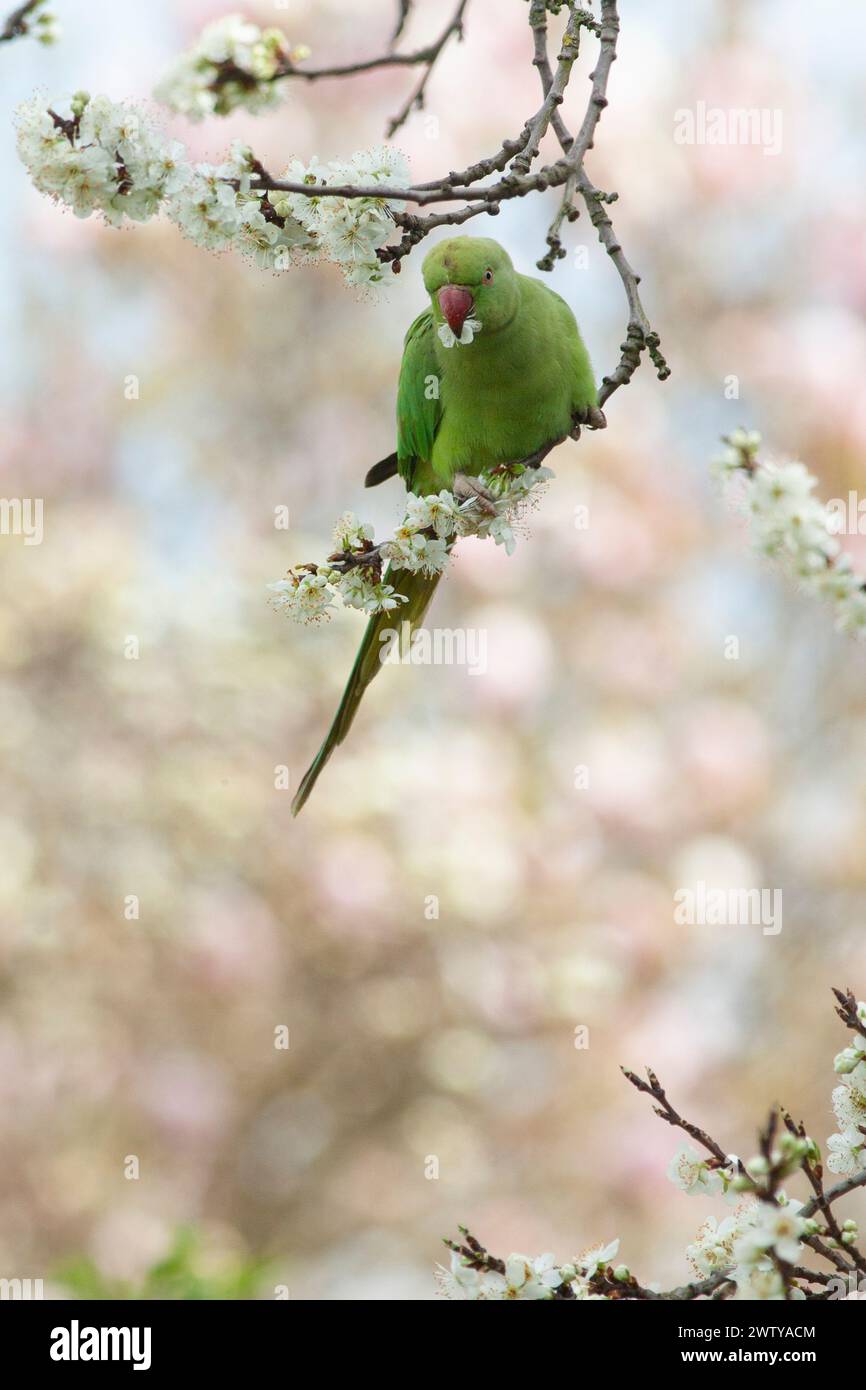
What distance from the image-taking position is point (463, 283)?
1.72 metres

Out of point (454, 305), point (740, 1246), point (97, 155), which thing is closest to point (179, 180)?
point (97, 155)

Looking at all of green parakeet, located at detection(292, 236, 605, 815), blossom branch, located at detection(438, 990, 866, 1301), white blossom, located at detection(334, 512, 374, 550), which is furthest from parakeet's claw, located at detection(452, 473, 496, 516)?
blossom branch, located at detection(438, 990, 866, 1301)

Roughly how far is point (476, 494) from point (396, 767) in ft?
7.21

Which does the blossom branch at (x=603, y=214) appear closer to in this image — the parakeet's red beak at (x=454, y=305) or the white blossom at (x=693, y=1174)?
the parakeet's red beak at (x=454, y=305)

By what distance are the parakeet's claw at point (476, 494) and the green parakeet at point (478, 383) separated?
1 cm

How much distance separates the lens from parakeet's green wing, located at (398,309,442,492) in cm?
205

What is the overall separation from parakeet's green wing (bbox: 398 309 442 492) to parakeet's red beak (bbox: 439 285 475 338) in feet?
1.05

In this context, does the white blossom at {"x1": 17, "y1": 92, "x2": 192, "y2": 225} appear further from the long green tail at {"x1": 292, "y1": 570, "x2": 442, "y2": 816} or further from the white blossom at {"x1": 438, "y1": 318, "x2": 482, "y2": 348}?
the long green tail at {"x1": 292, "y1": 570, "x2": 442, "y2": 816}

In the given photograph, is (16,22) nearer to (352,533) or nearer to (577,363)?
(352,533)

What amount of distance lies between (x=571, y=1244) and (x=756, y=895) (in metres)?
1.13

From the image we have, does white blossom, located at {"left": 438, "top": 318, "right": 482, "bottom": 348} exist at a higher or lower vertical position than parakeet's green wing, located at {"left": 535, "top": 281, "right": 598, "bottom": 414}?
lower

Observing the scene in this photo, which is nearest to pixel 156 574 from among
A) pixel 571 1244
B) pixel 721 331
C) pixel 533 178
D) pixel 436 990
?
pixel 436 990

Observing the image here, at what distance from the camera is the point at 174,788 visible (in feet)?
12.3

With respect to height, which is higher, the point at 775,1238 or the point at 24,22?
the point at 24,22
